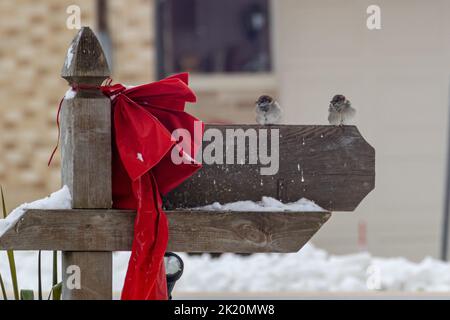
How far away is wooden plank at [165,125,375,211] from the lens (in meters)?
2.35

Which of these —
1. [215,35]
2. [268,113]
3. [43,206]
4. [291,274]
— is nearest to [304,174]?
[268,113]

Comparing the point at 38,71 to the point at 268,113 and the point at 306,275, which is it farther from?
the point at 268,113

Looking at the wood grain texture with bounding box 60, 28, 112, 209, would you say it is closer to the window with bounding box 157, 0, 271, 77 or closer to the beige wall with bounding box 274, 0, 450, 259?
the window with bounding box 157, 0, 271, 77

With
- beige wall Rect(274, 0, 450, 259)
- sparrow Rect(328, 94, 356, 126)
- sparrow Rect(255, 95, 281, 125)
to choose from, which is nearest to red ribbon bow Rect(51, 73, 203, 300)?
sparrow Rect(255, 95, 281, 125)

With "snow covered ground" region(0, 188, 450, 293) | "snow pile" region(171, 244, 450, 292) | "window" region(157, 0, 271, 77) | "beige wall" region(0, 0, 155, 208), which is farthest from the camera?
"window" region(157, 0, 271, 77)

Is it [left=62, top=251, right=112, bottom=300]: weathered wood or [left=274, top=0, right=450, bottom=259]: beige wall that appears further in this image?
[left=274, top=0, right=450, bottom=259]: beige wall

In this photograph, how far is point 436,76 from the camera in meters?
7.77

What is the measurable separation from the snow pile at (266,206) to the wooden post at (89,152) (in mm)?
303

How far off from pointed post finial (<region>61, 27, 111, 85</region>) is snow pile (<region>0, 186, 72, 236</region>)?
1.03 feet

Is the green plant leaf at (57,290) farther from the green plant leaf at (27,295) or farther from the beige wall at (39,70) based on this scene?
the beige wall at (39,70)

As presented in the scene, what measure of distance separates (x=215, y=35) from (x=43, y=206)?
216 inches
